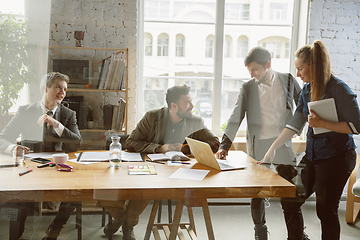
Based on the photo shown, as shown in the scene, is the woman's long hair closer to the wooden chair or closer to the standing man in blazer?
the wooden chair

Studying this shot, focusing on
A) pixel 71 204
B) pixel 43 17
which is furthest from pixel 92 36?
pixel 71 204

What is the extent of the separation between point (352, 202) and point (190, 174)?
923 mm

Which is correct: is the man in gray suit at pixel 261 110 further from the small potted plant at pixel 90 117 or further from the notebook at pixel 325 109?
the small potted plant at pixel 90 117

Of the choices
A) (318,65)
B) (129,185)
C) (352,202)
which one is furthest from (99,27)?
(352,202)

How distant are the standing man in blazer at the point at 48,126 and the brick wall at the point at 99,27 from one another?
5.7 inches

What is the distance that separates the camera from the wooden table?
4.09ft

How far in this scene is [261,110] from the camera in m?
1.41

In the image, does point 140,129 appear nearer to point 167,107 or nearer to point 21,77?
point 167,107

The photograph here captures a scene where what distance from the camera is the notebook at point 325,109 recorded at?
129 cm

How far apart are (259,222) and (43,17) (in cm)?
151

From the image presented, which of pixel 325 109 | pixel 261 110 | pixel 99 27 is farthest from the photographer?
pixel 261 110

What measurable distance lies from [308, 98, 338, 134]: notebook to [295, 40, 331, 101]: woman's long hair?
0.10ft

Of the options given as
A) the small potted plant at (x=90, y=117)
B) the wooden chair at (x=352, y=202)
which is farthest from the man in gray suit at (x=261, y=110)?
the small potted plant at (x=90, y=117)

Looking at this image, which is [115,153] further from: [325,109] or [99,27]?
[325,109]
